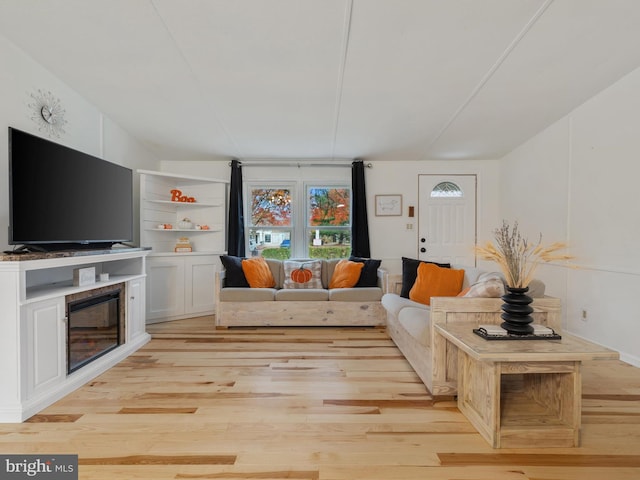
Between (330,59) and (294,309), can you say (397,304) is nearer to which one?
(294,309)

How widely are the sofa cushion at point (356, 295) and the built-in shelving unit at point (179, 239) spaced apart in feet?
5.39

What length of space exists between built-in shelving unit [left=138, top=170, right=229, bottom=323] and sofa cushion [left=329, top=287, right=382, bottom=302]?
1642mm

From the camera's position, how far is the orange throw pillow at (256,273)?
408cm

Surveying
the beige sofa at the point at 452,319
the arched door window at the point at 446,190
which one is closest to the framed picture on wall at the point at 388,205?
the arched door window at the point at 446,190

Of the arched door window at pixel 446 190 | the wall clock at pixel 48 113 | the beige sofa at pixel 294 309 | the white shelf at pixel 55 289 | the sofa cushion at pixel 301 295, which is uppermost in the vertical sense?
the wall clock at pixel 48 113

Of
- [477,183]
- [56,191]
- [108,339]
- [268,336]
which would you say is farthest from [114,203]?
[477,183]

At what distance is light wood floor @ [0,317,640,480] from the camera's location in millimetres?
1497

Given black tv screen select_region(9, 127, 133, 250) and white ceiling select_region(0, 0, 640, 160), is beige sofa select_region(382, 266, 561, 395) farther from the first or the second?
black tv screen select_region(9, 127, 133, 250)

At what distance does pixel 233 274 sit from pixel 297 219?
142 centimetres

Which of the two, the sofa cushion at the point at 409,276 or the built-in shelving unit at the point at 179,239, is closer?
the sofa cushion at the point at 409,276

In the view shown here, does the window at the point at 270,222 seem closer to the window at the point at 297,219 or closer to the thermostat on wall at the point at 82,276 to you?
the window at the point at 297,219

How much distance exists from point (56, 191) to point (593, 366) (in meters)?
4.40

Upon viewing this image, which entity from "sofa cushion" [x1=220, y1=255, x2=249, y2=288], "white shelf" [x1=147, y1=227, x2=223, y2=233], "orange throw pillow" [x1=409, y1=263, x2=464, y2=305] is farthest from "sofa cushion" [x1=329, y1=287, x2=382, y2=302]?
"white shelf" [x1=147, y1=227, x2=223, y2=233]

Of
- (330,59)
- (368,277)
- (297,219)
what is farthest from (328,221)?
(330,59)
